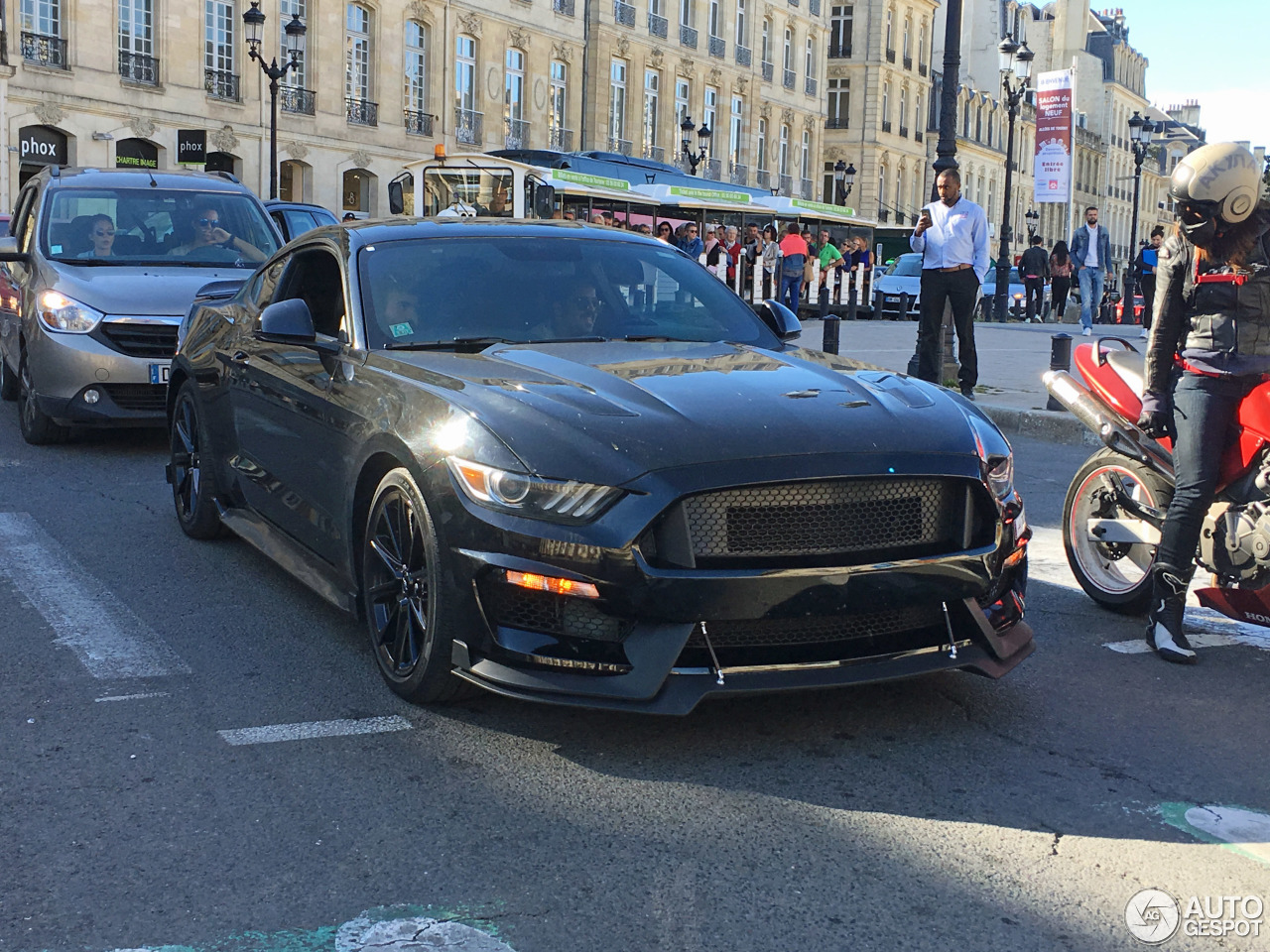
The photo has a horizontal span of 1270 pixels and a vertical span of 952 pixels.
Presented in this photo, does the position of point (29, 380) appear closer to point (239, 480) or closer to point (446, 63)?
point (239, 480)

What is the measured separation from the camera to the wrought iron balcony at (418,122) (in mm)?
43000

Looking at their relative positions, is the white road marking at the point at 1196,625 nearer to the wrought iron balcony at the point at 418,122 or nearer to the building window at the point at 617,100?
the wrought iron balcony at the point at 418,122

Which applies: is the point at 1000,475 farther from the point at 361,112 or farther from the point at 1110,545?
the point at 361,112

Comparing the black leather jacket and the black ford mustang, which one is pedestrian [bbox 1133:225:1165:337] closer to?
the black leather jacket

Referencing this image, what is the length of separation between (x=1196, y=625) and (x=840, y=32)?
72.9m

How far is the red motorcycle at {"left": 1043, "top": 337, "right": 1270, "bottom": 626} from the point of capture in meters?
4.96

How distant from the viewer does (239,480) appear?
611 centimetres

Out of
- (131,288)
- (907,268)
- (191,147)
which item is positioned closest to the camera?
(131,288)

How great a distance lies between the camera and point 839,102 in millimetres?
74625

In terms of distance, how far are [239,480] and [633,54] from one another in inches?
1894

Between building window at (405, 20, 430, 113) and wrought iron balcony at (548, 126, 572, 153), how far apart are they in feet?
18.9

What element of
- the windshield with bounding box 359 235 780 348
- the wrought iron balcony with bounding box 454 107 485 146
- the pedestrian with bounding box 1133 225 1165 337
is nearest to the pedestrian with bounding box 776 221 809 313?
the pedestrian with bounding box 1133 225 1165 337

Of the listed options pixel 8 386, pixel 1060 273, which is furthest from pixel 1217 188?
pixel 1060 273

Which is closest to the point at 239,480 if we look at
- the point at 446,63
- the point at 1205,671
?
the point at 1205,671
